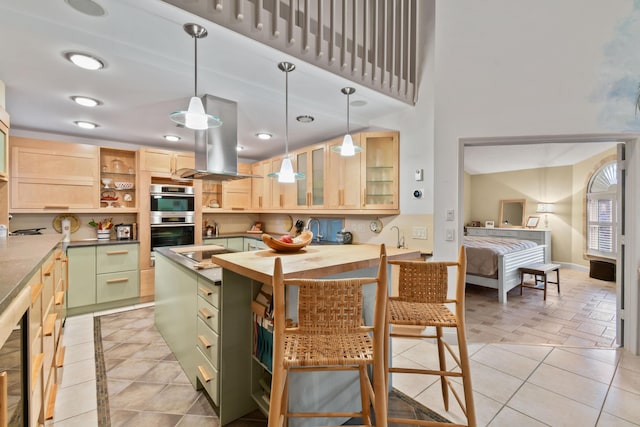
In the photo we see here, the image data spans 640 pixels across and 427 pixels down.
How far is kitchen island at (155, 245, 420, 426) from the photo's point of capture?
1.50m

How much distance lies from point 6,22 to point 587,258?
8656 millimetres

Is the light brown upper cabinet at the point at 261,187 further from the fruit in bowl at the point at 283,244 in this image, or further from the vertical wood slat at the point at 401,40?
the fruit in bowl at the point at 283,244

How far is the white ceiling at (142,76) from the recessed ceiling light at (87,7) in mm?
34

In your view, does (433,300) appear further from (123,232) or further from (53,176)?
(53,176)

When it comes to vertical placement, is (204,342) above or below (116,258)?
below

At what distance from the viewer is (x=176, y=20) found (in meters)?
1.63

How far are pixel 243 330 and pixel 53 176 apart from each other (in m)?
3.59

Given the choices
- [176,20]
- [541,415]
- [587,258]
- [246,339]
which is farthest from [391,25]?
[587,258]

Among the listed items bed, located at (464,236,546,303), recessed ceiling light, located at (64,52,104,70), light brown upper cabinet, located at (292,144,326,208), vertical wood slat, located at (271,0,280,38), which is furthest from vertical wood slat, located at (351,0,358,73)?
bed, located at (464,236,546,303)

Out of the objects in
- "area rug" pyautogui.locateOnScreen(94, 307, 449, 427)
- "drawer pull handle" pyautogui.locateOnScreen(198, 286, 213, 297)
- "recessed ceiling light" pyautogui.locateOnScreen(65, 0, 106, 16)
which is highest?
"recessed ceiling light" pyautogui.locateOnScreen(65, 0, 106, 16)

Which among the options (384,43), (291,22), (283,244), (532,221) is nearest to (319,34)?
(291,22)

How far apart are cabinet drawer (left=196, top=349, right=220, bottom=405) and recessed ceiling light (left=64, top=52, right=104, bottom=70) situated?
212 cm

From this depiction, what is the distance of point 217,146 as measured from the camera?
2861 mm

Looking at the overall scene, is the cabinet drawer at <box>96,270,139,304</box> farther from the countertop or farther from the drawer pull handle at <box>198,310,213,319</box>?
the drawer pull handle at <box>198,310,213,319</box>
